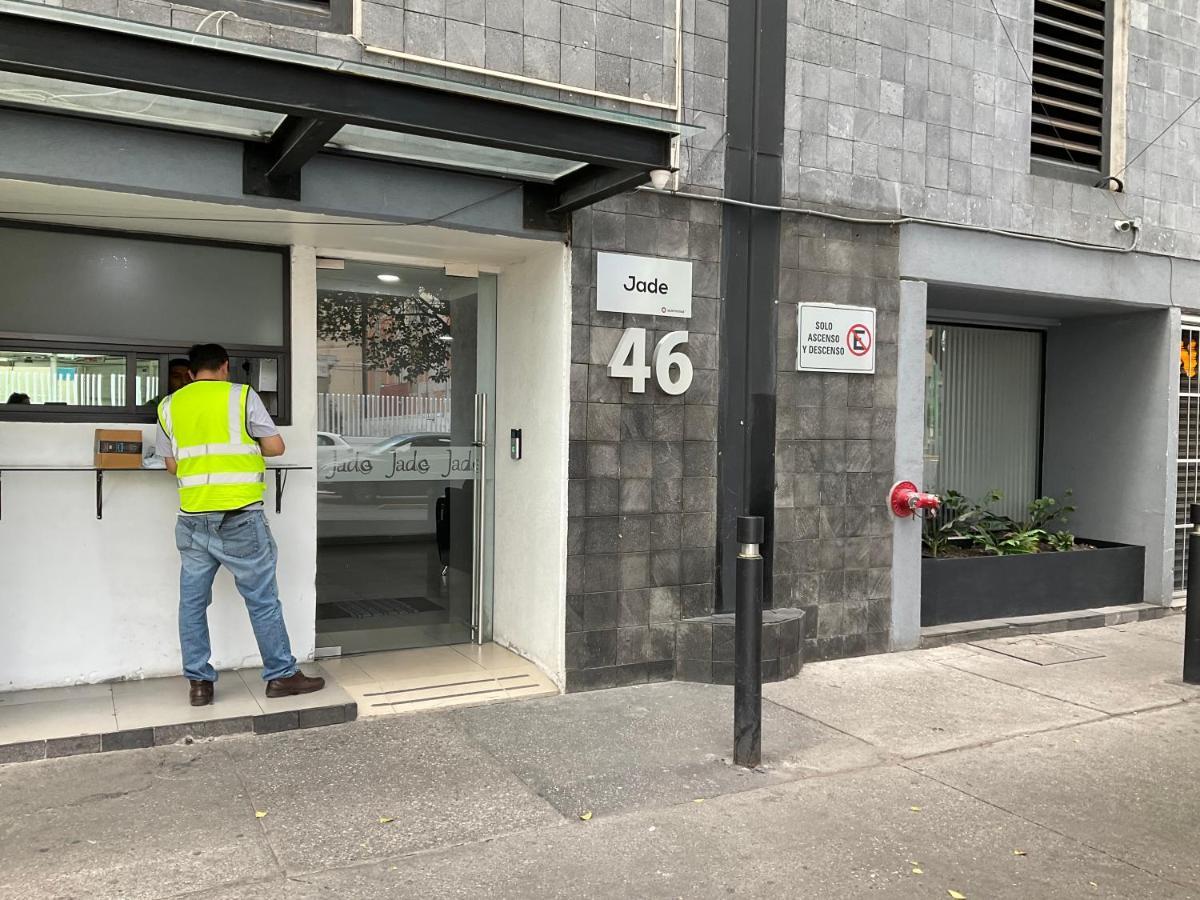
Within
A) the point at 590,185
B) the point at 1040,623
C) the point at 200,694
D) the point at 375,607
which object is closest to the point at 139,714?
the point at 200,694

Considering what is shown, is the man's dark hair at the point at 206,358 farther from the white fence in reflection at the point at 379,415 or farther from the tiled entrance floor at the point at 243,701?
the tiled entrance floor at the point at 243,701

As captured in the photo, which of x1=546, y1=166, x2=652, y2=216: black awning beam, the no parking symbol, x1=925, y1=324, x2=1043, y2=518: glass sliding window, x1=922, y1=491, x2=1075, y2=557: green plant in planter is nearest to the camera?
x1=546, y1=166, x2=652, y2=216: black awning beam

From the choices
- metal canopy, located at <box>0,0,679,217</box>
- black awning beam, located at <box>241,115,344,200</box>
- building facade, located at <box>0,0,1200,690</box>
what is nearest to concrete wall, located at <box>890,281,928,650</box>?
building facade, located at <box>0,0,1200,690</box>

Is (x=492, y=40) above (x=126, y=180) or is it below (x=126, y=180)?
above

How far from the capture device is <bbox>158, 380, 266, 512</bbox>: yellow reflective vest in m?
5.41

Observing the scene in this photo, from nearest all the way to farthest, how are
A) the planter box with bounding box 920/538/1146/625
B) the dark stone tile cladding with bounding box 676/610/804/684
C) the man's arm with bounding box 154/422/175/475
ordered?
the man's arm with bounding box 154/422/175/475, the dark stone tile cladding with bounding box 676/610/804/684, the planter box with bounding box 920/538/1146/625

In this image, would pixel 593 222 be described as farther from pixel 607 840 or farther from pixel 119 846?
pixel 119 846

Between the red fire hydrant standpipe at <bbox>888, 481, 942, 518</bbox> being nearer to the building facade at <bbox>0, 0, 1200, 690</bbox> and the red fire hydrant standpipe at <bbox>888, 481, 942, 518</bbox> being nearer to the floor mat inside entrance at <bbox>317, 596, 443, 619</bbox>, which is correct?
the building facade at <bbox>0, 0, 1200, 690</bbox>

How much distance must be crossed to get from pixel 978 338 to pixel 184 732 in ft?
24.4

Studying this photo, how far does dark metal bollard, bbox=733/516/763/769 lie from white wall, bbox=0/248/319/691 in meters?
2.89

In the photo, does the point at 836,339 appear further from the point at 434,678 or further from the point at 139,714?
the point at 139,714

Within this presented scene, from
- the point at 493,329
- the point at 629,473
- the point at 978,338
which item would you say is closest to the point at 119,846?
the point at 629,473

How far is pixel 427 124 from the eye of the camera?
15.1 feet

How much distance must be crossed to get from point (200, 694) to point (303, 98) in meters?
3.12
